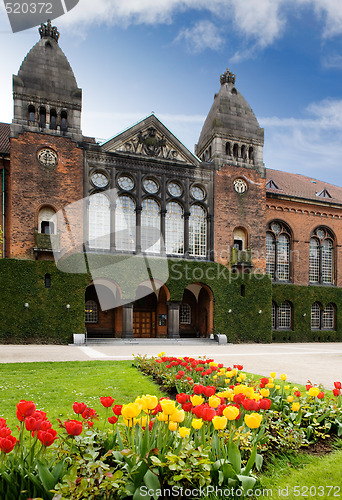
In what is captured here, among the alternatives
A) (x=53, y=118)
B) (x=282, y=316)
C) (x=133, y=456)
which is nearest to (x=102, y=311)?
(x=53, y=118)

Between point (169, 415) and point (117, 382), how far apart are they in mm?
6280

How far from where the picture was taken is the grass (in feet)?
21.4

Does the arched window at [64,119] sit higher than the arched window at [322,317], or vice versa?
the arched window at [64,119]

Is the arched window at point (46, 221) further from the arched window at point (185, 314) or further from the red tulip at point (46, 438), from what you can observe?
the red tulip at point (46, 438)

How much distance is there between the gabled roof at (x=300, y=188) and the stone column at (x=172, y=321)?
14.6m

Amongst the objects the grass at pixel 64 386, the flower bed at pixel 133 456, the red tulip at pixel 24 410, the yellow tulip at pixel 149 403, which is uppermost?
the red tulip at pixel 24 410

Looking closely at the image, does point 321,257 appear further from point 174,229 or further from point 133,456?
point 133,456

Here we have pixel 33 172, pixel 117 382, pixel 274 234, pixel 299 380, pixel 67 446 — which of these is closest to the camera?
pixel 67 446

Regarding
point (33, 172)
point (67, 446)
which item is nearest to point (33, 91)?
point (33, 172)

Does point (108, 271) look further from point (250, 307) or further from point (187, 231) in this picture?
point (250, 307)

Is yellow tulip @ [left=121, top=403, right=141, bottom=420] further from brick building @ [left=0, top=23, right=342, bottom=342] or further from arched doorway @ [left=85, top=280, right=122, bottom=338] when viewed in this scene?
arched doorway @ [left=85, top=280, right=122, bottom=338]

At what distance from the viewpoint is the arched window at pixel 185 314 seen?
3091cm

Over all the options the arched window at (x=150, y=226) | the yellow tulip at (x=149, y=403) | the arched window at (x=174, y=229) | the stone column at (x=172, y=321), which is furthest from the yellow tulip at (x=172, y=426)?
the arched window at (x=174, y=229)

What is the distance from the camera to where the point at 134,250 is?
1065 inches
